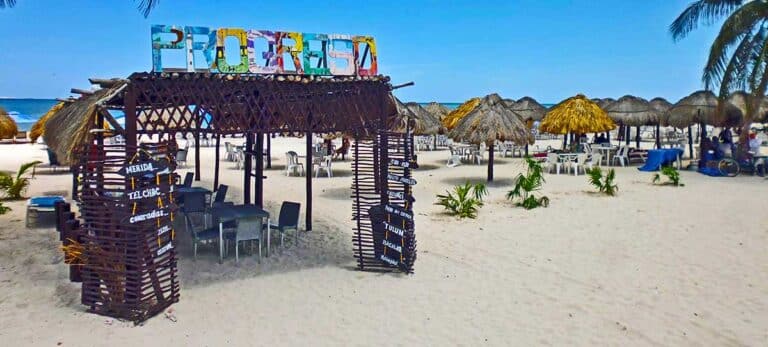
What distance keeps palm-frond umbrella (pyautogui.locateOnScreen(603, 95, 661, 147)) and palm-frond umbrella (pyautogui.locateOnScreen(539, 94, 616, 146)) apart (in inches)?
123

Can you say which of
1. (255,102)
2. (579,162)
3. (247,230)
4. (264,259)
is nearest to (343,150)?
(579,162)

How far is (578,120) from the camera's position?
19922mm

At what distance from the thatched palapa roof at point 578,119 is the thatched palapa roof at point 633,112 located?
314cm

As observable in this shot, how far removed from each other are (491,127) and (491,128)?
0.15 ft

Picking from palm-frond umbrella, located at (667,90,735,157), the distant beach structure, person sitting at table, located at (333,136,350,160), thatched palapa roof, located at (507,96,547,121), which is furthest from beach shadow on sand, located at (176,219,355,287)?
the distant beach structure

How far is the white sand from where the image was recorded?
548 centimetres

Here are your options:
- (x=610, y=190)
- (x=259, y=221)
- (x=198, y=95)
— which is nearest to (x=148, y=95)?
(x=198, y=95)

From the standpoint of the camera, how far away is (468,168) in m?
20.0

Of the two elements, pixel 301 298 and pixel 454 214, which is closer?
pixel 301 298

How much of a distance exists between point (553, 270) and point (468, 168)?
12523mm

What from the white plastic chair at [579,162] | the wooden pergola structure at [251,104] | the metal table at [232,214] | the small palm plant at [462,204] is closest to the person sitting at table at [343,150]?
the white plastic chair at [579,162]

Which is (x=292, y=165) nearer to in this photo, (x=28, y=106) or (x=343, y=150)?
(x=343, y=150)

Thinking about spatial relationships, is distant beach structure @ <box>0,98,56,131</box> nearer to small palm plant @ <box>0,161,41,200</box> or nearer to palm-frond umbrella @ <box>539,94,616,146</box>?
small palm plant @ <box>0,161,41,200</box>

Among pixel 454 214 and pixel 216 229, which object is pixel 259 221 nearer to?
pixel 216 229
